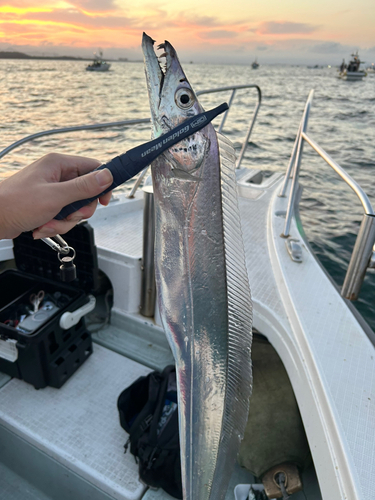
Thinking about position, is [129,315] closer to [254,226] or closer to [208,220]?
[254,226]

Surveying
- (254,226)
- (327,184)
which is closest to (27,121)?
(327,184)

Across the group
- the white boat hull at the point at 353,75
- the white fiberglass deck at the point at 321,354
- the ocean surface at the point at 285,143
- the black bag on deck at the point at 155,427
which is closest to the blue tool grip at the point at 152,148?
the white fiberglass deck at the point at 321,354

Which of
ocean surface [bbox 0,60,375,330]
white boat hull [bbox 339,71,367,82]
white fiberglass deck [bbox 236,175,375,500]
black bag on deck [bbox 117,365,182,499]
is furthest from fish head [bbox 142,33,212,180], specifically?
white boat hull [bbox 339,71,367,82]

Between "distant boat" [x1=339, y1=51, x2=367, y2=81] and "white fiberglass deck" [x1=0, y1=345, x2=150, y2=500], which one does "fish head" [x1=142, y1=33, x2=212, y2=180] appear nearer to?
"white fiberglass deck" [x1=0, y1=345, x2=150, y2=500]

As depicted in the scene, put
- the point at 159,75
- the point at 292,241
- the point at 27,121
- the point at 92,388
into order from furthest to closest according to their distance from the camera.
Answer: the point at 27,121 → the point at 292,241 → the point at 92,388 → the point at 159,75

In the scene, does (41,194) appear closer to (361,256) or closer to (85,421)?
(361,256)

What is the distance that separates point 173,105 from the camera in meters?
0.79

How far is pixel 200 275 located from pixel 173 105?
0.42 meters

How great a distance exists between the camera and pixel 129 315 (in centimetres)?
277

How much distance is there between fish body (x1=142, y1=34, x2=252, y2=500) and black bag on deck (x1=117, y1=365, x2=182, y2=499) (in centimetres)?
86

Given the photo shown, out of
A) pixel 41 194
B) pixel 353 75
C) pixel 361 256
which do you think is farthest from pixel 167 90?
pixel 353 75

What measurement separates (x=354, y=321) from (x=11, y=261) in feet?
9.71

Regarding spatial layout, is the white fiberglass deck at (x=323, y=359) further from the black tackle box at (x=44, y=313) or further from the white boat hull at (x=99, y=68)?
the white boat hull at (x=99, y=68)

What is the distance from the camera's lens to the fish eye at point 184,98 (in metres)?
0.79
